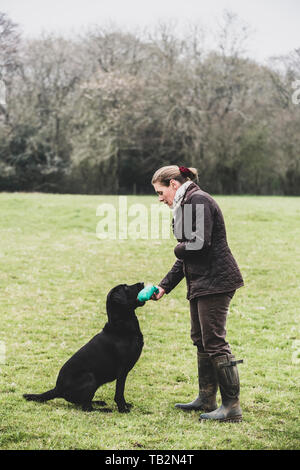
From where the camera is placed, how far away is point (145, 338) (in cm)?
877

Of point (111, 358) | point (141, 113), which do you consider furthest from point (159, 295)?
point (141, 113)

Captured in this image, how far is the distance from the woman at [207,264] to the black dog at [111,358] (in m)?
0.69

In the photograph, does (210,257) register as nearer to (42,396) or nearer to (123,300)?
(123,300)

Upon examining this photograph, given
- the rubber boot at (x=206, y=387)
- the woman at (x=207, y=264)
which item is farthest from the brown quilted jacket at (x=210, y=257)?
the rubber boot at (x=206, y=387)

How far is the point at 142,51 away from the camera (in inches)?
1700

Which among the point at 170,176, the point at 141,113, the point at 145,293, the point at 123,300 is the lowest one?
the point at 123,300

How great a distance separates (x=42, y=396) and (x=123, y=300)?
1.41m

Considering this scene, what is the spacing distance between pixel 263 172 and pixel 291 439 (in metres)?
41.6

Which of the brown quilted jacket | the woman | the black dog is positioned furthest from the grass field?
the brown quilted jacket

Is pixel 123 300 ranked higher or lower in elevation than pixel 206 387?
higher

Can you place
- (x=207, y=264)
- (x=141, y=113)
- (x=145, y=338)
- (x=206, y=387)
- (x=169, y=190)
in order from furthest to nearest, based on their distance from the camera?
(x=141, y=113)
(x=145, y=338)
(x=206, y=387)
(x=169, y=190)
(x=207, y=264)

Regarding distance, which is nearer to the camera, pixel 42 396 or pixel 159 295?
pixel 159 295

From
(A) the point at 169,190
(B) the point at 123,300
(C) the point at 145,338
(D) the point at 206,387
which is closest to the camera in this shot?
(A) the point at 169,190
